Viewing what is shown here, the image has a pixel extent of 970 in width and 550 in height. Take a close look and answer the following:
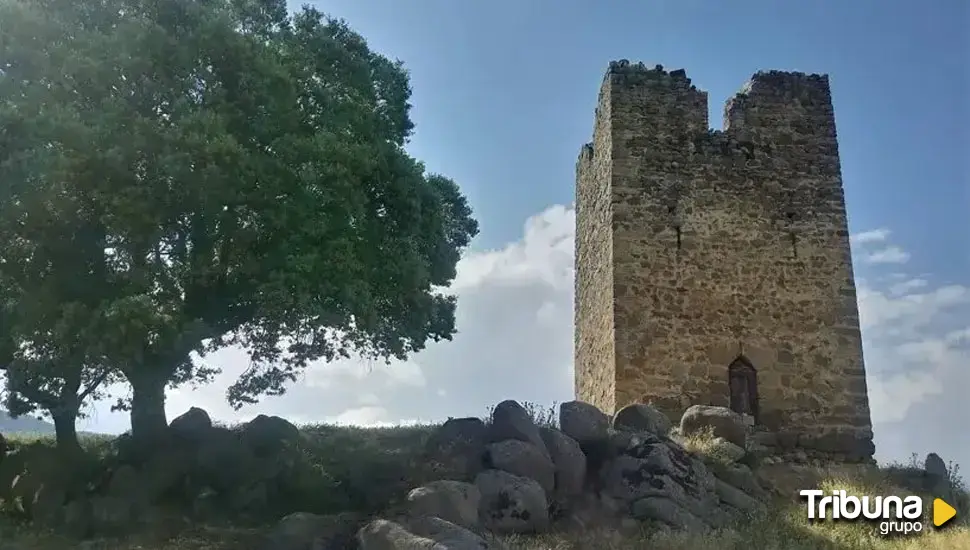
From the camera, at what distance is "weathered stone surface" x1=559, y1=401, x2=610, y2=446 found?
1373cm

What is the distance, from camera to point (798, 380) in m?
16.5

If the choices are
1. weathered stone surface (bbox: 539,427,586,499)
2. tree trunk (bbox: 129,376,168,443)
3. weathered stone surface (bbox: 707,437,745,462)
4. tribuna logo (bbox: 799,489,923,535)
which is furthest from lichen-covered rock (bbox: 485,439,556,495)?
tree trunk (bbox: 129,376,168,443)

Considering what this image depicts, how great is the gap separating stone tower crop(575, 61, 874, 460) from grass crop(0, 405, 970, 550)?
1713 millimetres

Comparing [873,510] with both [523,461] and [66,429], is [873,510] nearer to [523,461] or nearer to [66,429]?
[523,461]

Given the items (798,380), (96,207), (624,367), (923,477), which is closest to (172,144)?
(96,207)

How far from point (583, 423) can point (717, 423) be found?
8.22ft

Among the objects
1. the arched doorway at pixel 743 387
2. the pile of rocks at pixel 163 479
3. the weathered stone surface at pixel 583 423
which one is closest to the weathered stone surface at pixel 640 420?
the weathered stone surface at pixel 583 423

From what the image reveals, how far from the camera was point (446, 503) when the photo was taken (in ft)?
35.2

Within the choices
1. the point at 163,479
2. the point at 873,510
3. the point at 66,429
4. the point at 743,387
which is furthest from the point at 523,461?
the point at 66,429

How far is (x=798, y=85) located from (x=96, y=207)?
1364cm

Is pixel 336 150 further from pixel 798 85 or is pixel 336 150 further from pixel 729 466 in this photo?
pixel 798 85

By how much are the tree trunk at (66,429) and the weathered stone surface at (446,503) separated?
6353 millimetres

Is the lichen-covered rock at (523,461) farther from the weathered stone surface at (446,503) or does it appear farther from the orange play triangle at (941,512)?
the orange play triangle at (941,512)

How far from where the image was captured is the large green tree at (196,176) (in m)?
11.8
